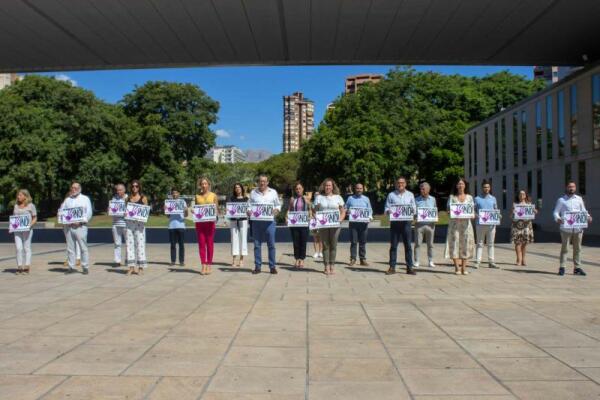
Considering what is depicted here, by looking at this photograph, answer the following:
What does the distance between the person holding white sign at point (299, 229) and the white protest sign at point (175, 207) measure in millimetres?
2570

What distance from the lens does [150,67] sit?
23.7 meters

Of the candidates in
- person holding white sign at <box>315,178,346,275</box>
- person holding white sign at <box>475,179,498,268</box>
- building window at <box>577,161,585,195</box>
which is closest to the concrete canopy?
building window at <box>577,161,585,195</box>

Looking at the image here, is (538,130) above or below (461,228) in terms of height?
above

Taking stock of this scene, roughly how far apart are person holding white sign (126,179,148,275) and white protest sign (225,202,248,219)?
184 centimetres

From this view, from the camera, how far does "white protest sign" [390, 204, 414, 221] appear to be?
12.0m

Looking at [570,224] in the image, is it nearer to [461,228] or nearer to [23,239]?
[461,228]

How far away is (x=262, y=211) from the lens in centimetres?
1203

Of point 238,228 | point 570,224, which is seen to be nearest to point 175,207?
point 238,228

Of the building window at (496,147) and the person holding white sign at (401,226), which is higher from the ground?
the building window at (496,147)

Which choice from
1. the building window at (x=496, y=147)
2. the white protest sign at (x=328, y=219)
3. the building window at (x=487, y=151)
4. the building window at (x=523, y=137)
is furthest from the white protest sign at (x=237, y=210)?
the building window at (x=487, y=151)

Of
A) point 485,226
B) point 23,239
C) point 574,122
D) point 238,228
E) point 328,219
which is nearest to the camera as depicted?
point 328,219

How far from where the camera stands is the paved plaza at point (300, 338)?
4594 mm

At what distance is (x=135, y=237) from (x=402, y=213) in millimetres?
5636

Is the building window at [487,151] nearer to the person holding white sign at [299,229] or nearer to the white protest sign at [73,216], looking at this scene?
the person holding white sign at [299,229]
